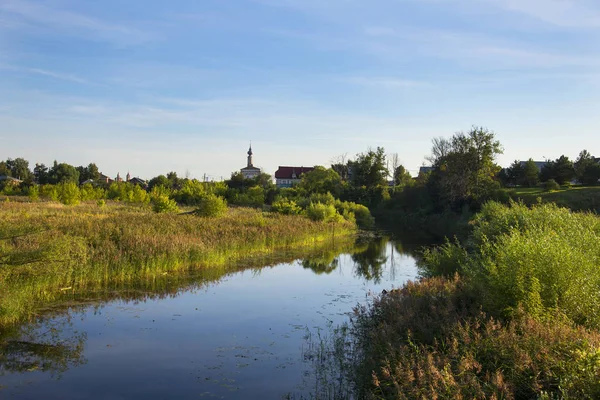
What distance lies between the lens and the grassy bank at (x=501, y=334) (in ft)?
17.9

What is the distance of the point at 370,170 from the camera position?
65312 mm

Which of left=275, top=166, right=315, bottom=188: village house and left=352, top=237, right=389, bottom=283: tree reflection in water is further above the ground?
left=275, top=166, right=315, bottom=188: village house

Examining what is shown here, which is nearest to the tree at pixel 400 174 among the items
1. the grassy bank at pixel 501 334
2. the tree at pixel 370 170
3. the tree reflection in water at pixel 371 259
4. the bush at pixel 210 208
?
the tree at pixel 370 170

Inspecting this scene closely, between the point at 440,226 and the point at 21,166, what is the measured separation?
94.8m

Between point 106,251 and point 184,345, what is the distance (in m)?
6.89

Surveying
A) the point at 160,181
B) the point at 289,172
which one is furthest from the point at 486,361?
the point at 289,172

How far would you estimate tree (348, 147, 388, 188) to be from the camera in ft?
214

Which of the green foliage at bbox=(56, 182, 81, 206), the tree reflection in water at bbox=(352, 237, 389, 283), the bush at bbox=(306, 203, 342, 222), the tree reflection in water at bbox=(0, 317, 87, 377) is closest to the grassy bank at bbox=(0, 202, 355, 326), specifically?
the tree reflection in water at bbox=(0, 317, 87, 377)

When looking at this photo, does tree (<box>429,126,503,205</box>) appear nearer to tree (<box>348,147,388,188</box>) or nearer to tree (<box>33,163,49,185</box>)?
tree (<box>348,147,388,188</box>)

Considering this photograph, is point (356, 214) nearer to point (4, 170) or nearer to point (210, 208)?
point (210, 208)

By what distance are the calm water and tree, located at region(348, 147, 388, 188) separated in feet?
164

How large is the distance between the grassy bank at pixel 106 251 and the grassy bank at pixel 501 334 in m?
7.80

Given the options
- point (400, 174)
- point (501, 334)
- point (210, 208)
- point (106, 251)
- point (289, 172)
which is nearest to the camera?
point (501, 334)

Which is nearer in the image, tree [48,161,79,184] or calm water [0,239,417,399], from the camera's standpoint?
calm water [0,239,417,399]
